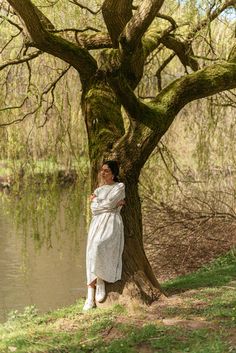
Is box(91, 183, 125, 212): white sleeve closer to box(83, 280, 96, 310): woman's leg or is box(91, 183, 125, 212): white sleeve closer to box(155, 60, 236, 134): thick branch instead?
box(83, 280, 96, 310): woman's leg

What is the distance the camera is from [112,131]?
6164mm

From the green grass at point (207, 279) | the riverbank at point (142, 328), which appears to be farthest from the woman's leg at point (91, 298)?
the green grass at point (207, 279)

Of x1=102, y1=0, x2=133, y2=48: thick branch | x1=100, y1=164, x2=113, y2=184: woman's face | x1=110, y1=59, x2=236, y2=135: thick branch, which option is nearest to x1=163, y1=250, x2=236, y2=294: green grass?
x1=100, y1=164, x2=113, y2=184: woman's face

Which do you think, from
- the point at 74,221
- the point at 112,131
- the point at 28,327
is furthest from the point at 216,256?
the point at 28,327

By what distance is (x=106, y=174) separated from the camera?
5.72 m

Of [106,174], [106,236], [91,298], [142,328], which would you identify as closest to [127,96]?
[106,174]

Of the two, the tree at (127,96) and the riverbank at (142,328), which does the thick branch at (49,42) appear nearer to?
the tree at (127,96)

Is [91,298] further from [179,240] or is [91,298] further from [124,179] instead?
[179,240]

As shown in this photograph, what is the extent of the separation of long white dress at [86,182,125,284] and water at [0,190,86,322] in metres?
2.37

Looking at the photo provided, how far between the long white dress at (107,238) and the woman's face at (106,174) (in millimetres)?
58

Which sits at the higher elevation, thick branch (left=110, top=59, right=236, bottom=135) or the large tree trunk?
thick branch (left=110, top=59, right=236, bottom=135)

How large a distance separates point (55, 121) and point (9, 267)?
4.44 metres

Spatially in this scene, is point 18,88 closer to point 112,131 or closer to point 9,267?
point 112,131

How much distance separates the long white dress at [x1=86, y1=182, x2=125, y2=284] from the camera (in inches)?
223
